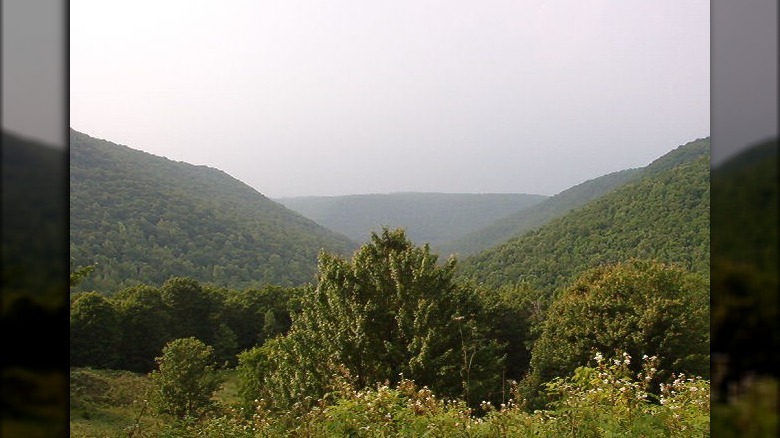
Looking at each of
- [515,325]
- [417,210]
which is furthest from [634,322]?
[417,210]

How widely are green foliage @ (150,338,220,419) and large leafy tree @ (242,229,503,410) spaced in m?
5.69

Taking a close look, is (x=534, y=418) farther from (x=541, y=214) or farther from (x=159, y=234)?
(x=541, y=214)

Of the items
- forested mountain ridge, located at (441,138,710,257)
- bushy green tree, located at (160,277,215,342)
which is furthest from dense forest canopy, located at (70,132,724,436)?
forested mountain ridge, located at (441,138,710,257)

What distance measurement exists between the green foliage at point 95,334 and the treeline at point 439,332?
80 millimetres

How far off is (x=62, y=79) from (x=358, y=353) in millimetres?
12681

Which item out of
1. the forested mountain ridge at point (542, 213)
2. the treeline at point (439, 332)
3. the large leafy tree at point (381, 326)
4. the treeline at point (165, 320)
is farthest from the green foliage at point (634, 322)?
the forested mountain ridge at point (542, 213)

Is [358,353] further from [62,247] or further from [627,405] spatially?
[62,247]

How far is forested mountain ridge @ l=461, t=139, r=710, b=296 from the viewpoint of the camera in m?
39.1

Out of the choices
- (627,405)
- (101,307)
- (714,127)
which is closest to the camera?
(714,127)

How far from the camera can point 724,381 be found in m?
0.81

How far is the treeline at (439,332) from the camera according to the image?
A: 13.1m

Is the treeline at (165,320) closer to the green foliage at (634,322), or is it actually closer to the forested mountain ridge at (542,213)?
the green foliage at (634,322)

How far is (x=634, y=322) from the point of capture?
706 inches

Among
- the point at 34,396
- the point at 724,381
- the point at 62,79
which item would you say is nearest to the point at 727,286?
the point at 724,381
